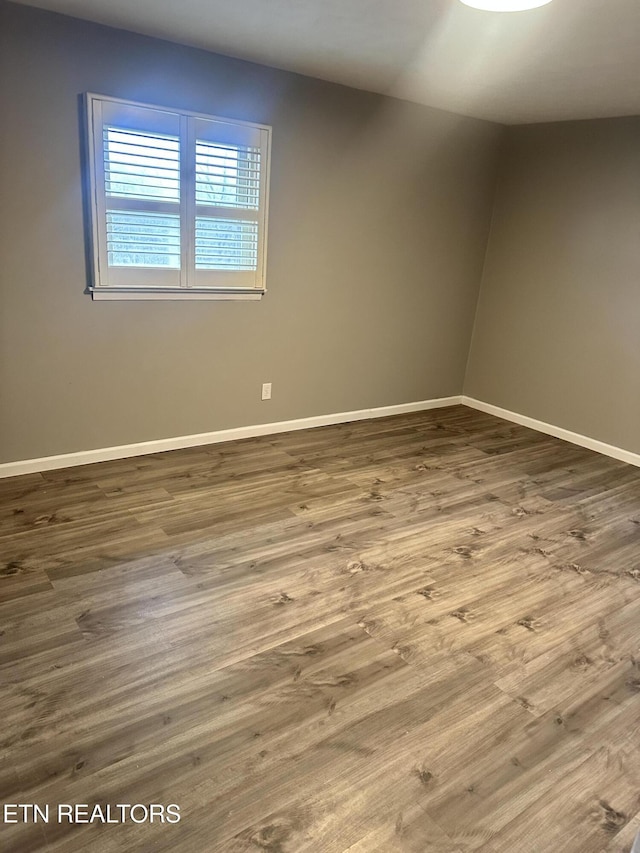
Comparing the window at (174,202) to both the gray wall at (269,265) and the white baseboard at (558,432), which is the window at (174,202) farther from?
the white baseboard at (558,432)

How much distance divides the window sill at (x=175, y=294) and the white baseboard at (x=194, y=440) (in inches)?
36.1

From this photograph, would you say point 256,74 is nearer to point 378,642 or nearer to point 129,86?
point 129,86

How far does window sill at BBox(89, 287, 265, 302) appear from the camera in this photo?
3.30m

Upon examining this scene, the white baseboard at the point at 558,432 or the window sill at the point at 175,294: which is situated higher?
the window sill at the point at 175,294

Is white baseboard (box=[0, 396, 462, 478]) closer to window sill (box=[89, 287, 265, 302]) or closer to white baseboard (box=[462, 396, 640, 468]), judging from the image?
white baseboard (box=[462, 396, 640, 468])

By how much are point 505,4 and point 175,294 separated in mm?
2242

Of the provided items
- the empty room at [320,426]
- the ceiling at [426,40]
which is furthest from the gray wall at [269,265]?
the ceiling at [426,40]

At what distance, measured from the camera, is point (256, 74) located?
3.38m

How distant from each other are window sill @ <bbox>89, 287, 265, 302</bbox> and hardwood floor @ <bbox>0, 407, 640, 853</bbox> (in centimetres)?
102

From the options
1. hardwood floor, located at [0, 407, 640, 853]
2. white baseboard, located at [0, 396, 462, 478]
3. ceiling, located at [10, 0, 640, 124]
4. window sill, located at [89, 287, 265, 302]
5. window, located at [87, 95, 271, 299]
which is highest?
ceiling, located at [10, 0, 640, 124]

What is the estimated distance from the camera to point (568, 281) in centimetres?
439

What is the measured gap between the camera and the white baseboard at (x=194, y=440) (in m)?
3.38

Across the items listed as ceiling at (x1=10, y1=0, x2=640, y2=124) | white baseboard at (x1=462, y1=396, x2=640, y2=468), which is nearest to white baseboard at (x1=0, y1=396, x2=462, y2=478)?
white baseboard at (x1=462, y1=396, x2=640, y2=468)

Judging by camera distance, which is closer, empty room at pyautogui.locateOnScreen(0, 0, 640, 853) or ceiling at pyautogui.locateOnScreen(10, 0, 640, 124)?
empty room at pyautogui.locateOnScreen(0, 0, 640, 853)
